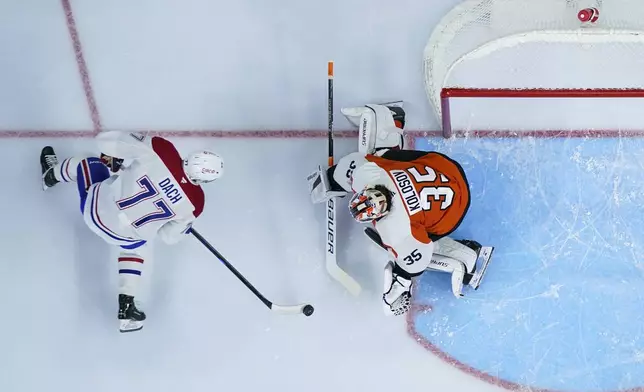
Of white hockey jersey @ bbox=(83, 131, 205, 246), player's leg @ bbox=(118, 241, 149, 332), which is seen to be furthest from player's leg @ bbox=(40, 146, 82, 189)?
player's leg @ bbox=(118, 241, 149, 332)

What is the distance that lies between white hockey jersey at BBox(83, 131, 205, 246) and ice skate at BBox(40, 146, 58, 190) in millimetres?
587

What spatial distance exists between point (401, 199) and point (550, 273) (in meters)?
1.28

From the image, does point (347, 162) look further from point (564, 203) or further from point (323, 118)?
point (564, 203)

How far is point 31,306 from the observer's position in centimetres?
367

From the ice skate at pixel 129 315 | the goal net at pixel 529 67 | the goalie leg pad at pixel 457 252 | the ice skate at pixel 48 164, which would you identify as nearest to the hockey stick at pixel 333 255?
the goalie leg pad at pixel 457 252

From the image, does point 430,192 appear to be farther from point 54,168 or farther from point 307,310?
point 54,168

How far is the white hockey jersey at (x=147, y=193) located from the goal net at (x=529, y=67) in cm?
154

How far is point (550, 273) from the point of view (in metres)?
3.73

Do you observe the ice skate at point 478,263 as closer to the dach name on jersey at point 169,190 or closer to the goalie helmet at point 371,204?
the goalie helmet at point 371,204

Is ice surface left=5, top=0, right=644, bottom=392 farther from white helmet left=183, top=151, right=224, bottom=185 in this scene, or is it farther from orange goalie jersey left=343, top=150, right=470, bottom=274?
white helmet left=183, top=151, right=224, bottom=185

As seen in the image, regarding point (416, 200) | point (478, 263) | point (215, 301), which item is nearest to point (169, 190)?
point (215, 301)

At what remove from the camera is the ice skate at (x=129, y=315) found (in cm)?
341

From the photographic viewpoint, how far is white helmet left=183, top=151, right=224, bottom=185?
2.88 metres

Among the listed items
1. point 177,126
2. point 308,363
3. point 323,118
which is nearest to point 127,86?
point 177,126
